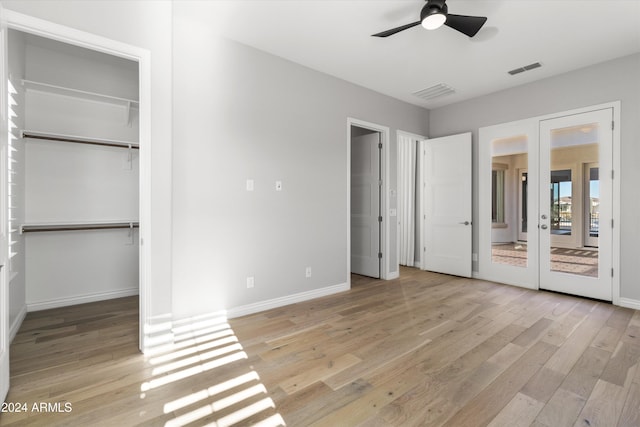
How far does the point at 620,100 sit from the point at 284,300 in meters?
4.70

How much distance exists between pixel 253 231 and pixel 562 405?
2873 millimetres

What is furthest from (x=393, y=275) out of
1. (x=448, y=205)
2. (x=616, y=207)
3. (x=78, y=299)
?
(x=78, y=299)

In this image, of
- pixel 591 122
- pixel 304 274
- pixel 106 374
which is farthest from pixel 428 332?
pixel 591 122

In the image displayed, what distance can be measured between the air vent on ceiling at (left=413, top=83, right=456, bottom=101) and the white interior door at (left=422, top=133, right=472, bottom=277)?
2.43 feet

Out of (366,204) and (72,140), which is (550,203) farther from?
(72,140)

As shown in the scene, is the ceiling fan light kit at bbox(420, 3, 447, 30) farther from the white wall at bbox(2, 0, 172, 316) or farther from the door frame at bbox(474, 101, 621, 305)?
the door frame at bbox(474, 101, 621, 305)

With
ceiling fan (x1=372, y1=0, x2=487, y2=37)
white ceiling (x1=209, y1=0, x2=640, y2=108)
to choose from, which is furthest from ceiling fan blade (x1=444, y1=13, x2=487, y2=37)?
white ceiling (x1=209, y1=0, x2=640, y2=108)

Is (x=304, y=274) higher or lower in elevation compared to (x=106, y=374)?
higher

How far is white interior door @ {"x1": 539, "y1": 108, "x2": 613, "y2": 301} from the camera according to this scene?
3.80 metres

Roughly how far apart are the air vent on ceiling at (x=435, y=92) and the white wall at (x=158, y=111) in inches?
141

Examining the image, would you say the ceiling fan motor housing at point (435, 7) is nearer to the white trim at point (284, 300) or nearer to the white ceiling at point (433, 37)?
the white ceiling at point (433, 37)

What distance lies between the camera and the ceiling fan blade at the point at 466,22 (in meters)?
2.53

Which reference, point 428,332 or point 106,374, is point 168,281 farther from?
point 428,332

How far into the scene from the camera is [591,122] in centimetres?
390
